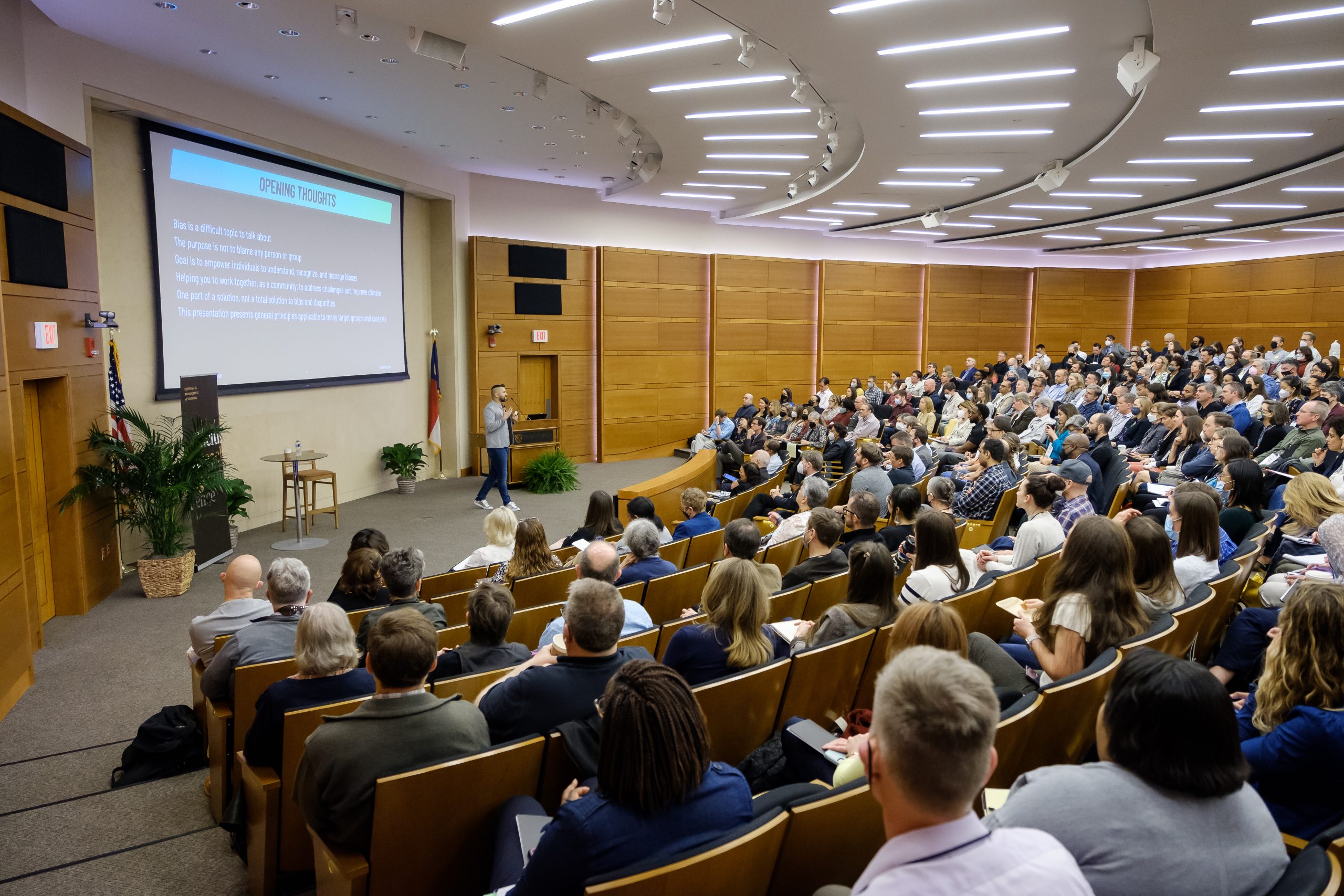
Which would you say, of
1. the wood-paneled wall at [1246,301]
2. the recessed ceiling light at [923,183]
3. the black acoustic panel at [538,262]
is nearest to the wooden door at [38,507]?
the black acoustic panel at [538,262]

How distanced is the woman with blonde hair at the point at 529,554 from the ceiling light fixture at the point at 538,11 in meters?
3.55

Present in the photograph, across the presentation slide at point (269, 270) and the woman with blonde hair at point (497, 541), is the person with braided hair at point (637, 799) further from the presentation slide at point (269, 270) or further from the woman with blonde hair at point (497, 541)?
the presentation slide at point (269, 270)

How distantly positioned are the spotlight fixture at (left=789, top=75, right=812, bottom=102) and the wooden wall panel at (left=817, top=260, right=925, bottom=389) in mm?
10025

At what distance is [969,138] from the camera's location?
8.89 m

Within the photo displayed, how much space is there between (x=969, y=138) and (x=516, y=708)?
28.0 ft

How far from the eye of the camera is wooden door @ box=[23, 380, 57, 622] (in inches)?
229

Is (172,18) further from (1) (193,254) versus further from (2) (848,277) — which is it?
(2) (848,277)

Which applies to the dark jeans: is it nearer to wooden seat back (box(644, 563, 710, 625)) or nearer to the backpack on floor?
wooden seat back (box(644, 563, 710, 625))

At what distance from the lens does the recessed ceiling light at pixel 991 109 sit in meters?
7.47

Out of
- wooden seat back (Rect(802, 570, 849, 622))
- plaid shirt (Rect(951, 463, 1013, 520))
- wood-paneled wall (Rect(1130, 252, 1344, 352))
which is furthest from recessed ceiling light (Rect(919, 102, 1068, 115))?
wood-paneled wall (Rect(1130, 252, 1344, 352))

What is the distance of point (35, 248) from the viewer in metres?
5.50

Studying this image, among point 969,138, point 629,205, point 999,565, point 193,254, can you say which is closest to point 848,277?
point 629,205

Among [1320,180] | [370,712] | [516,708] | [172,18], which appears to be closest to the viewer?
[370,712]

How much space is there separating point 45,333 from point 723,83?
562cm
